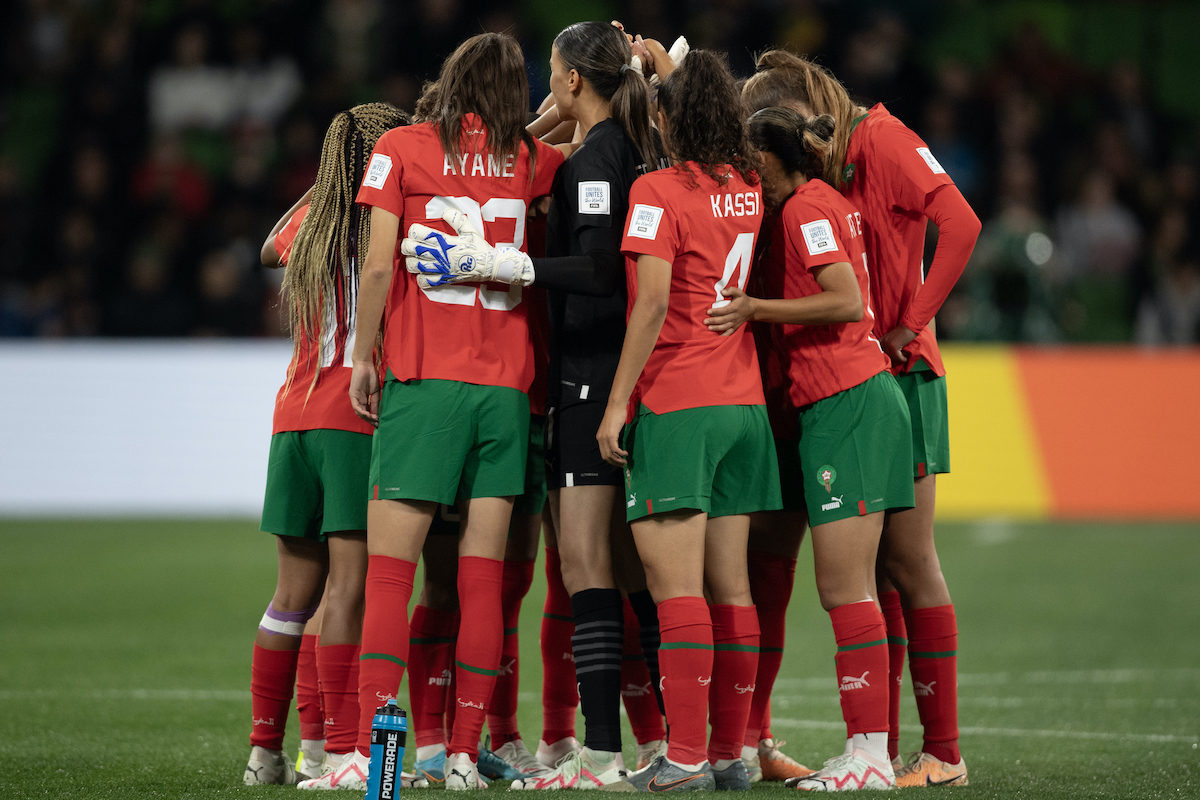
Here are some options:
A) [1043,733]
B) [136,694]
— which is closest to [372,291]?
[136,694]

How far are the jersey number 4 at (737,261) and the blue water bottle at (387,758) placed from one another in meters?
1.64

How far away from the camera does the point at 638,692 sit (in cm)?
458

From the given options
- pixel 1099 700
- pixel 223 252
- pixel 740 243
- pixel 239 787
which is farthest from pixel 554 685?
pixel 223 252

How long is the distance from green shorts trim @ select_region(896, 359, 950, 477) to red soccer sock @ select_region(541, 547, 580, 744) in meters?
1.27

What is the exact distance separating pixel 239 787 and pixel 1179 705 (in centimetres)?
394

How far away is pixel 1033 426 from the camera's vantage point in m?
11.7

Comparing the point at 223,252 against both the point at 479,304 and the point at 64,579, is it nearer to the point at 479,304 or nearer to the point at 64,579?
the point at 64,579

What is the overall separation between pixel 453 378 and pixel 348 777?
1223mm

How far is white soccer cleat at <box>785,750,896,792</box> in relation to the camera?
4.01 metres

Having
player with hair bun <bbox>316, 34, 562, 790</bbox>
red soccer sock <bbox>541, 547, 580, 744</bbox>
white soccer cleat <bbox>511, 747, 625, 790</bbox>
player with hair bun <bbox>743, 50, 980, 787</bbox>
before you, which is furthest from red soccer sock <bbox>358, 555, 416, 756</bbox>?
player with hair bun <bbox>743, 50, 980, 787</bbox>

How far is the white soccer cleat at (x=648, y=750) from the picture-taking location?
177 inches

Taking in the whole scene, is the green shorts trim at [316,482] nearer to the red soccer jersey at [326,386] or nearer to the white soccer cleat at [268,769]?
the red soccer jersey at [326,386]

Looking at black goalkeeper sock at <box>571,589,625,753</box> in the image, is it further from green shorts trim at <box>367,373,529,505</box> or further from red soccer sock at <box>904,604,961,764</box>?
red soccer sock at <box>904,604,961,764</box>

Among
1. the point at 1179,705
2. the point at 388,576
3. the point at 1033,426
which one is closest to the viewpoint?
the point at 388,576
